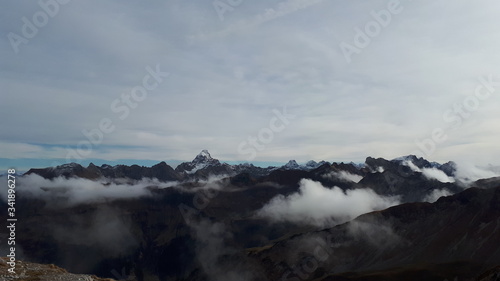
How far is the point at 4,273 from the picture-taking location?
6012cm

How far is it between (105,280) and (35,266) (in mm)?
16505

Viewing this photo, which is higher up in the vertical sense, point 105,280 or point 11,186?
point 11,186

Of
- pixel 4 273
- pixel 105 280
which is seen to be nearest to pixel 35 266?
pixel 4 273

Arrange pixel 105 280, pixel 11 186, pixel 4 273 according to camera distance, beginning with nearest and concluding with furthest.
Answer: pixel 4 273, pixel 105 280, pixel 11 186

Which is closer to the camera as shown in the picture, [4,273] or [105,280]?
[4,273]

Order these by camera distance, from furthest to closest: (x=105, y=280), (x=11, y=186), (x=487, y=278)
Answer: (x=487, y=278), (x=11, y=186), (x=105, y=280)

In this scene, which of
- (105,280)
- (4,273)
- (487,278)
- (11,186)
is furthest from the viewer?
(487,278)

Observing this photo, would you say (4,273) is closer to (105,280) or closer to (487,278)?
(105,280)

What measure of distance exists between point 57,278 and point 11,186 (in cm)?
2771

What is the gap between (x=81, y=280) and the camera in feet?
200

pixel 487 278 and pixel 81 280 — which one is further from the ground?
pixel 81 280

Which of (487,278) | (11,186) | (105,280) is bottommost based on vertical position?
(487,278)

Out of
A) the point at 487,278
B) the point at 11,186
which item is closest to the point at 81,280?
the point at 11,186

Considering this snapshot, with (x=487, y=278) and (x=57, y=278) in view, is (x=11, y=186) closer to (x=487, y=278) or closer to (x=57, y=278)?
Answer: (x=57, y=278)
